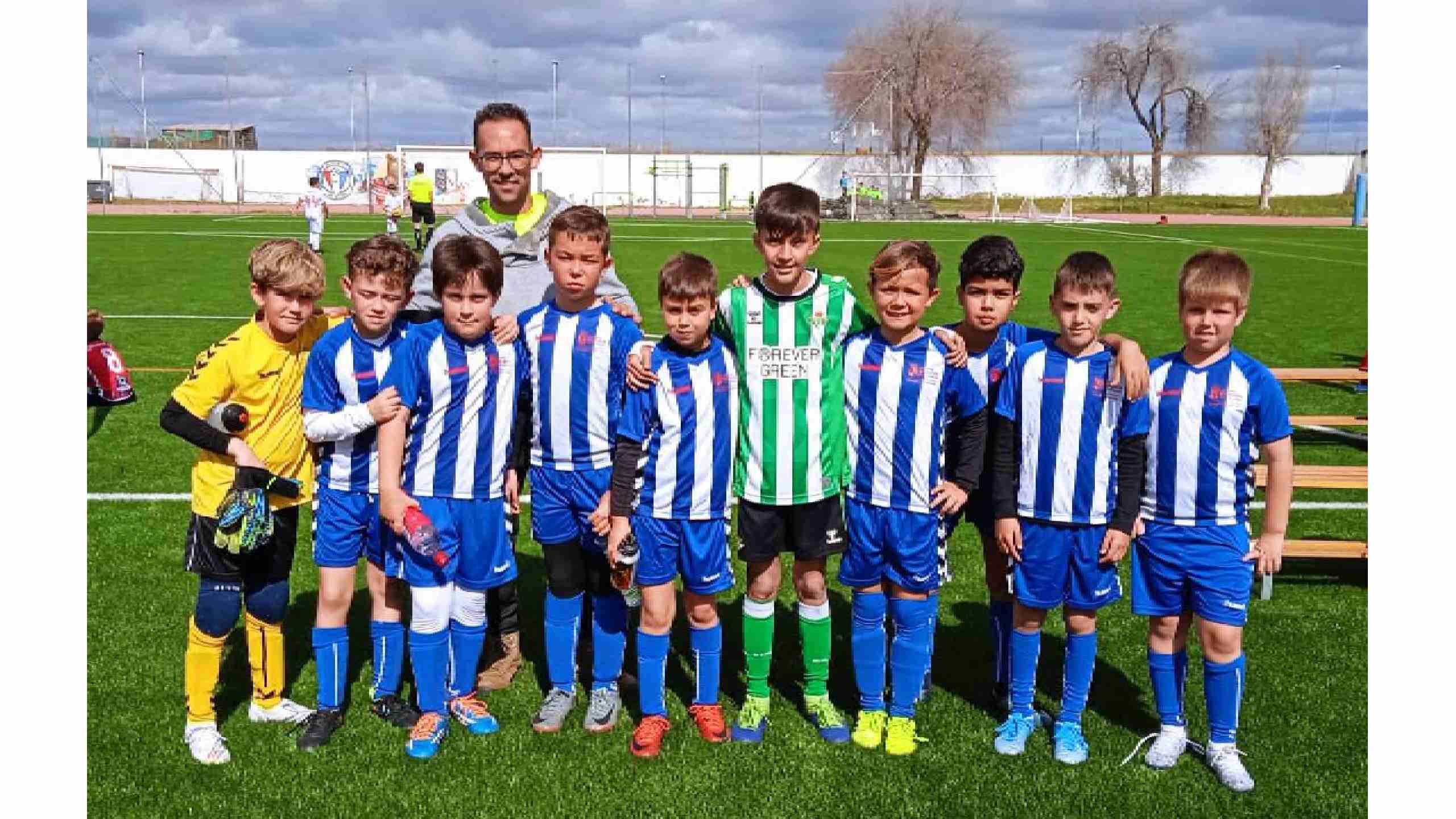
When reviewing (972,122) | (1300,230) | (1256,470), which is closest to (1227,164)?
(972,122)

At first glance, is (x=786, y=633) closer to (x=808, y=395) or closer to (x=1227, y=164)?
(x=808, y=395)

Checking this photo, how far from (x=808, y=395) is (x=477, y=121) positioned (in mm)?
1488

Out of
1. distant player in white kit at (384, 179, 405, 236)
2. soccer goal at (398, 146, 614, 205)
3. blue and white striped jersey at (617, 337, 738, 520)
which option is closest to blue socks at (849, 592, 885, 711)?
blue and white striped jersey at (617, 337, 738, 520)

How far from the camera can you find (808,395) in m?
3.63

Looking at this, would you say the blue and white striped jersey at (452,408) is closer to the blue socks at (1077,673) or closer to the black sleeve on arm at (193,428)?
the black sleeve on arm at (193,428)

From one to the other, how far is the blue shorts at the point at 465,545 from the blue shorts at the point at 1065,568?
163cm

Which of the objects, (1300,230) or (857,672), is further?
(1300,230)

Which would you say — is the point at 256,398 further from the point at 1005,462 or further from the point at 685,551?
the point at 1005,462

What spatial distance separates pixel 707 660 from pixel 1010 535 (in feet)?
3.49

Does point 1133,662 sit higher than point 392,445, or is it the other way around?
point 392,445

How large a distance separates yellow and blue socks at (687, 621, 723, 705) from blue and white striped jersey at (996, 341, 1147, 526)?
1.10 m

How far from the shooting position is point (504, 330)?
360 centimetres

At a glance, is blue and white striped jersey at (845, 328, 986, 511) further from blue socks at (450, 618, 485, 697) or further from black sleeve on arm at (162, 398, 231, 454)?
black sleeve on arm at (162, 398, 231, 454)

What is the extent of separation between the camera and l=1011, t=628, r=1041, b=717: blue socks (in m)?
3.81
